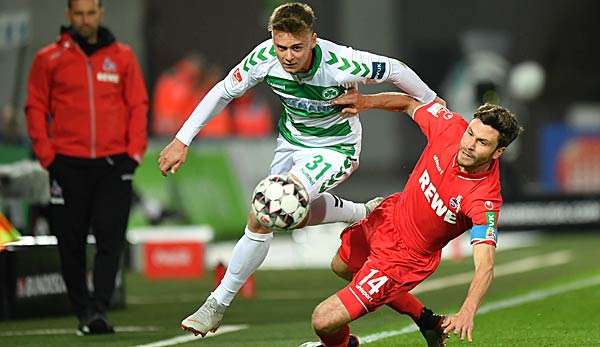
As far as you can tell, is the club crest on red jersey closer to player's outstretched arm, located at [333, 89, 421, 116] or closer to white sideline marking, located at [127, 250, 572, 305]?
player's outstretched arm, located at [333, 89, 421, 116]

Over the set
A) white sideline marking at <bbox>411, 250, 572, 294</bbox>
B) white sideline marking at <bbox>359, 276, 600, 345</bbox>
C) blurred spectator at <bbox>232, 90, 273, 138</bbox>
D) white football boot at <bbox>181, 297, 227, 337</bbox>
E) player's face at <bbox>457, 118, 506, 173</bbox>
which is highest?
player's face at <bbox>457, 118, 506, 173</bbox>

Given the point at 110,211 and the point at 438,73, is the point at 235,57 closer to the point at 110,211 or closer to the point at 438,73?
the point at 438,73

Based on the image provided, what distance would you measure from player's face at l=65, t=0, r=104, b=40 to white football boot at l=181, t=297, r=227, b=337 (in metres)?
2.49

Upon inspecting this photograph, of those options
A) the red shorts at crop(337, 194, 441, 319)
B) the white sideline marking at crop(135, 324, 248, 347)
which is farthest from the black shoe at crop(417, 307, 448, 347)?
the white sideline marking at crop(135, 324, 248, 347)

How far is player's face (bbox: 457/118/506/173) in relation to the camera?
8250mm

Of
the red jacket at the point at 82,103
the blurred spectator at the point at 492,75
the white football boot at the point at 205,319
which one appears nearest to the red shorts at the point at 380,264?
the white football boot at the point at 205,319

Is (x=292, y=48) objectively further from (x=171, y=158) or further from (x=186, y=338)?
(x=186, y=338)

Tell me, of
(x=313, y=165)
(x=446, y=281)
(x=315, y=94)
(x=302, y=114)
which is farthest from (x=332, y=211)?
(x=446, y=281)

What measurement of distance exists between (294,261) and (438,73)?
43.4 feet

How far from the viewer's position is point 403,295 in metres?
9.00

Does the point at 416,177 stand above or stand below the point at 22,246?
above

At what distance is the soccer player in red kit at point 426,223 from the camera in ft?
27.1

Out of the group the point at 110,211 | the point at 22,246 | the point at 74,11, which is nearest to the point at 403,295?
the point at 110,211

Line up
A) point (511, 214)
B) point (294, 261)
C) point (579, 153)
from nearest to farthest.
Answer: point (294, 261), point (511, 214), point (579, 153)
